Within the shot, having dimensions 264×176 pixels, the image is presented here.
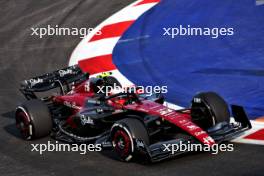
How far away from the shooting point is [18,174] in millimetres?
9039

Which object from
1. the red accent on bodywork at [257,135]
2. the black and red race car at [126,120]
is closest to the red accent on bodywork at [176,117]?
the black and red race car at [126,120]

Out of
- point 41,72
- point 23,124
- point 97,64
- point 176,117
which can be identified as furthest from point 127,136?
point 41,72

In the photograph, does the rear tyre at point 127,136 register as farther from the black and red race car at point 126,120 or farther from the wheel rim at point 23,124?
the wheel rim at point 23,124

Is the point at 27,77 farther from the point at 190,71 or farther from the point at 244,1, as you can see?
the point at 244,1

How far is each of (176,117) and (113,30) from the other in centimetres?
706

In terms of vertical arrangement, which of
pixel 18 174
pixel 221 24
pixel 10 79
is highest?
pixel 221 24

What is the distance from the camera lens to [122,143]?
9289 mm

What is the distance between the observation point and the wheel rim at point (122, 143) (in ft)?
29.9

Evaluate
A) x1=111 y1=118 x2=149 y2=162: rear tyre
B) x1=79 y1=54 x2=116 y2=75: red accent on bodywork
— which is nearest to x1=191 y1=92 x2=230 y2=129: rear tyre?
x1=111 y1=118 x2=149 y2=162: rear tyre

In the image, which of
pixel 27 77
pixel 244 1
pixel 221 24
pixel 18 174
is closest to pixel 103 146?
pixel 18 174

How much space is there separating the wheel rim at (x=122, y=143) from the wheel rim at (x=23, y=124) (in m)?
1.90

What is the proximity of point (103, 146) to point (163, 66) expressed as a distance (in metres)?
4.56

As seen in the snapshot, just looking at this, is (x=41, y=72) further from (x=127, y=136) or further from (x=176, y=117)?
(x=127, y=136)

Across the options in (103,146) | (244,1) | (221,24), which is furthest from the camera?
(244,1)
